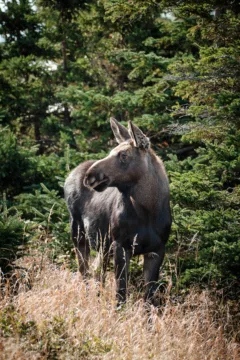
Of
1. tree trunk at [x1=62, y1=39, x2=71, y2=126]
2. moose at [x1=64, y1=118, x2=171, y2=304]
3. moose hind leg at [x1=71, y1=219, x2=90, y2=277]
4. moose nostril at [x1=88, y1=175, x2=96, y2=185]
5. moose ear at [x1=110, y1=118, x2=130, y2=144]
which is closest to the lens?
moose nostril at [x1=88, y1=175, x2=96, y2=185]

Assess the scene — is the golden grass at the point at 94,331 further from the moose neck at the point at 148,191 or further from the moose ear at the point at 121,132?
the moose ear at the point at 121,132

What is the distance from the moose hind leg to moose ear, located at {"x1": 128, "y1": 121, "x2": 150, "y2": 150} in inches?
87.8

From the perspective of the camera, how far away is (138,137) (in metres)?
7.82

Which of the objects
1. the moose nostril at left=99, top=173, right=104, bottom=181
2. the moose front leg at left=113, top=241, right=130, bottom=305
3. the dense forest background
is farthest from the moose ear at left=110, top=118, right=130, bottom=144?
the moose front leg at left=113, top=241, right=130, bottom=305

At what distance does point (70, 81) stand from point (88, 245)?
6.76 m

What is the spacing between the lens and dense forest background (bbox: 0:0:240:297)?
812 cm

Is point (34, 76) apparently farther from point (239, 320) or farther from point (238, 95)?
point (239, 320)

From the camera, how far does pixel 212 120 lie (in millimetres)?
8648

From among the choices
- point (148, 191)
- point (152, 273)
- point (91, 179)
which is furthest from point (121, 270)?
point (91, 179)

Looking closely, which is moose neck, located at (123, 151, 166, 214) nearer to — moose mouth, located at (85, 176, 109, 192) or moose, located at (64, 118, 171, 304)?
moose, located at (64, 118, 171, 304)

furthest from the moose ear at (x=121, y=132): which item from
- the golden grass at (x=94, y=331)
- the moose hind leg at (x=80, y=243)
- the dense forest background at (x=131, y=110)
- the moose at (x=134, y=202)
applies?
the golden grass at (x=94, y=331)

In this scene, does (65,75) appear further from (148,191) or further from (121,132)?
(148,191)

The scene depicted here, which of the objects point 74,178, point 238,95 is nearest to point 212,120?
point 238,95

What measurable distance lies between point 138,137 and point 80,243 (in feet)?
8.64
